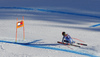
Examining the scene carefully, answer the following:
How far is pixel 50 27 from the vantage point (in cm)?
1085

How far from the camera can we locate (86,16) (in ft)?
45.6

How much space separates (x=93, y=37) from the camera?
369 inches

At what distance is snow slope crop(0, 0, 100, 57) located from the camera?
24.2 feet

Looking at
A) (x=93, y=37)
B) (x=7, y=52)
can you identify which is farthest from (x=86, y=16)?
(x=7, y=52)

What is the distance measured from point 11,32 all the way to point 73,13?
5.93 meters

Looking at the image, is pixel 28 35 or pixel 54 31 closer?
pixel 28 35

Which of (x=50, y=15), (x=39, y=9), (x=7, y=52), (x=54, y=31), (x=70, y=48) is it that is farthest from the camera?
(x=39, y=9)

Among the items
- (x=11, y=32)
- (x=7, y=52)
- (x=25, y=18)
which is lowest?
(x=7, y=52)

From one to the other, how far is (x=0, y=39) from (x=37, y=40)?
4.87ft

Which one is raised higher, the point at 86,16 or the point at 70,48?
the point at 86,16

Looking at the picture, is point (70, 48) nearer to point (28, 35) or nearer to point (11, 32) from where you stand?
point (28, 35)

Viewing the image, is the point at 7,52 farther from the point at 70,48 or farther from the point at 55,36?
the point at 55,36

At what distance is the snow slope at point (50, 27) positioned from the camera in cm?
738

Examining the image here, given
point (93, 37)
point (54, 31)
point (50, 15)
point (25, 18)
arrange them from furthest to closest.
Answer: point (50, 15) → point (25, 18) → point (54, 31) → point (93, 37)
